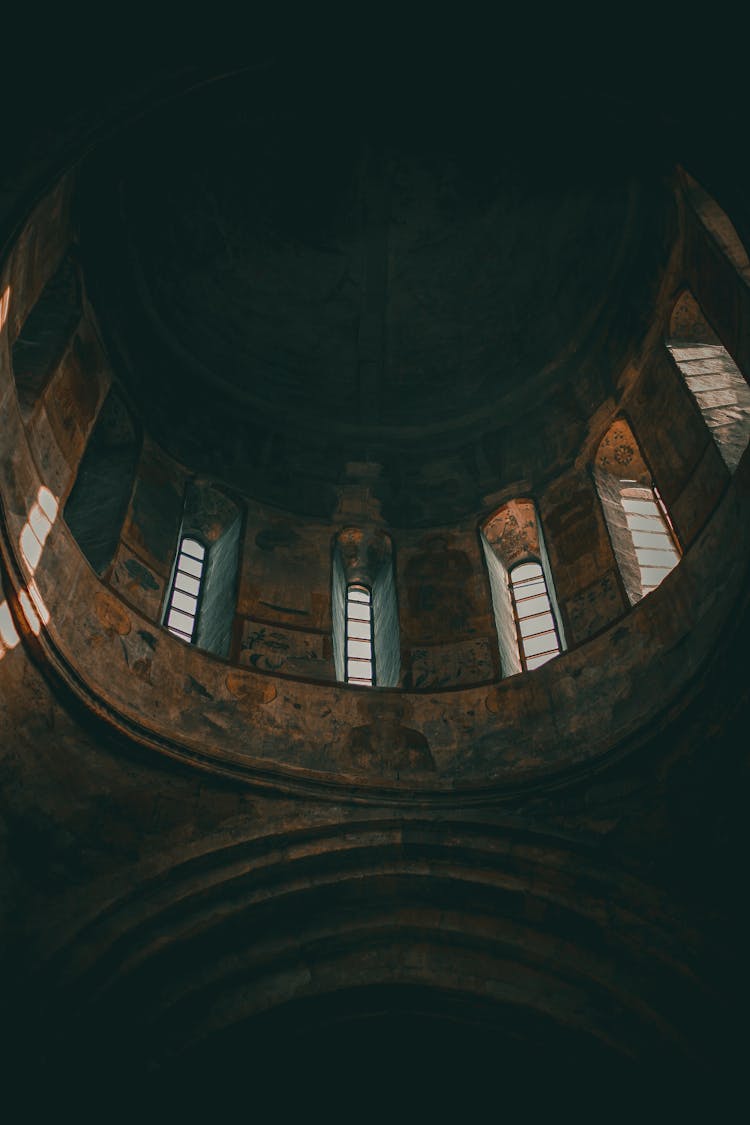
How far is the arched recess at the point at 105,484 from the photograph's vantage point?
1101 centimetres

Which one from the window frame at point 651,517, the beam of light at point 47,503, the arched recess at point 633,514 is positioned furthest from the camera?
the arched recess at point 633,514

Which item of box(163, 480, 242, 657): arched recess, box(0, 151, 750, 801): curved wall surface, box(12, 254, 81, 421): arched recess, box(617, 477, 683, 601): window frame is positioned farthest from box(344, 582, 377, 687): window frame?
box(12, 254, 81, 421): arched recess

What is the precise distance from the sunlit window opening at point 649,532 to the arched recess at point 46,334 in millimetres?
5672

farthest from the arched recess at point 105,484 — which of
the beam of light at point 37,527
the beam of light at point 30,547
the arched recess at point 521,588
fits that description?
the arched recess at point 521,588

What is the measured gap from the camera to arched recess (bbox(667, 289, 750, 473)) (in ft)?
34.3

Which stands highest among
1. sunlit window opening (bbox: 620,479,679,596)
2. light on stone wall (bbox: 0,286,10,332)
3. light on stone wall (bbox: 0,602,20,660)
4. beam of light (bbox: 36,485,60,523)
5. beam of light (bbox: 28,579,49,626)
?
sunlit window opening (bbox: 620,479,679,596)

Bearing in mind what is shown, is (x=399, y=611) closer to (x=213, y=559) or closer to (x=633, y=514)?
(x=213, y=559)

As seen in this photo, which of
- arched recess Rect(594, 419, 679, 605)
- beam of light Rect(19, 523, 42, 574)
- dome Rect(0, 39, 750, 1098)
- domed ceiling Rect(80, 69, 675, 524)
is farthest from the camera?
domed ceiling Rect(80, 69, 675, 524)

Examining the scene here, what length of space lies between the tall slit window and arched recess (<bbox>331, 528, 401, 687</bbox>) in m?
1.35

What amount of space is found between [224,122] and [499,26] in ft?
21.9

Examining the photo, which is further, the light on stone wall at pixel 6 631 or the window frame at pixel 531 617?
the window frame at pixel 531 617

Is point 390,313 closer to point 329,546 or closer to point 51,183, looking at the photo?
point 329,546

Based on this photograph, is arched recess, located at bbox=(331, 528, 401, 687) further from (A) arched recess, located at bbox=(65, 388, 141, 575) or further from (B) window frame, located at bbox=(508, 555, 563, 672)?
(A) arched recess, located at bbox=(65, 388, 141, 575)

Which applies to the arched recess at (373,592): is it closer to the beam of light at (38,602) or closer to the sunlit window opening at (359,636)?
the sunlit window opening at (359,636)
